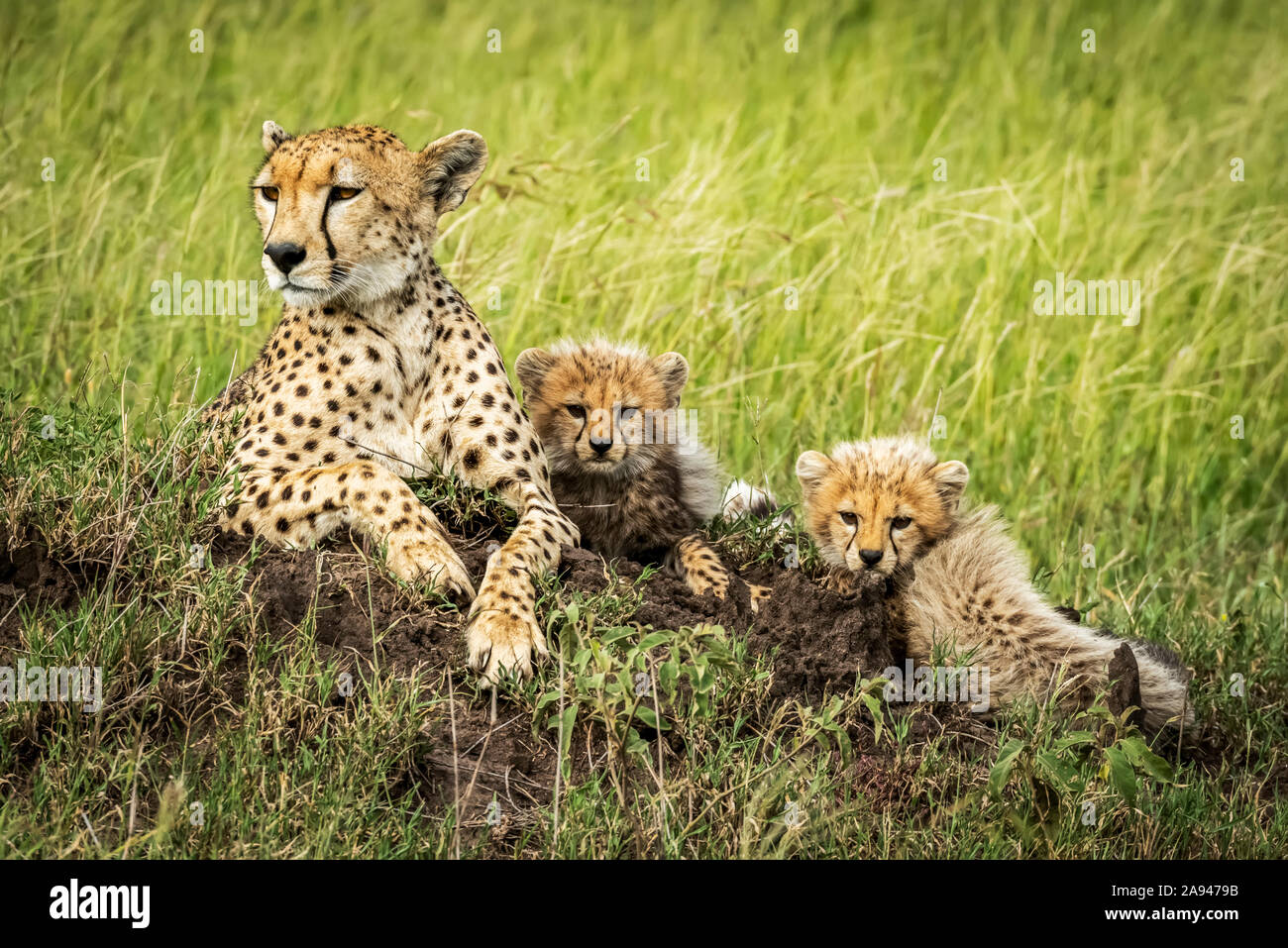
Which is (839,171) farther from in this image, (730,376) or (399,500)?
(399,500)

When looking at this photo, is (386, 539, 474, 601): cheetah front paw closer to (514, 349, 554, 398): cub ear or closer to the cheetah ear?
(514, 349, 554, 398): cub ear

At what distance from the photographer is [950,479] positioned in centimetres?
505

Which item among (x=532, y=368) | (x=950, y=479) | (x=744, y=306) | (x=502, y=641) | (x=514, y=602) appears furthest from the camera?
(x=744, y=306)

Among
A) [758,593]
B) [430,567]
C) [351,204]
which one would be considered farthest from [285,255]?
[758,593]

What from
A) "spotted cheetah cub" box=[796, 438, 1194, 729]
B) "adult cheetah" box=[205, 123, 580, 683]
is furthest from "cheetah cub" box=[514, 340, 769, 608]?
"spotted cheetah cub" box=[796, 438, 1194, 729]

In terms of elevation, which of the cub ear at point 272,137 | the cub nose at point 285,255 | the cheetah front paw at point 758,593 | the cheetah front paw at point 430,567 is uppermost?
the cub ear at point 272,137

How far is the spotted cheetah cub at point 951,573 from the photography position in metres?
4.64

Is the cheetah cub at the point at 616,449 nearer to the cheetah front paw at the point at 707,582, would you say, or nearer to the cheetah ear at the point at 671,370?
the cheetah ear at the point at 671,370

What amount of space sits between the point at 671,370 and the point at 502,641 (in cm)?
161

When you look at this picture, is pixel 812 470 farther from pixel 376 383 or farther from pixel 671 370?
pixel 376 383

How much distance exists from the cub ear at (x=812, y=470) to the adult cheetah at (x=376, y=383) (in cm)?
85

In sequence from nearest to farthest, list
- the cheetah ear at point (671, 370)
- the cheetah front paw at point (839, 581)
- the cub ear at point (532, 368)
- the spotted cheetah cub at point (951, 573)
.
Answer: the spotted cheetah cub at point (951, 573) < the cheetah front paw at point (839, 581) < the cub ear at point (532, 368) < the cheetah ear at point (671, 370)

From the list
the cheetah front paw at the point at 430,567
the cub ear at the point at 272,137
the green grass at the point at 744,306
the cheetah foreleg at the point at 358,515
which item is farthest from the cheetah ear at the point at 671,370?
the cub ear at the point at 272,137

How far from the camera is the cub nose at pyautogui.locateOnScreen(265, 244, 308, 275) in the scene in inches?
173
